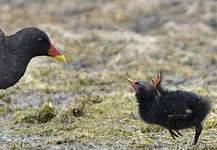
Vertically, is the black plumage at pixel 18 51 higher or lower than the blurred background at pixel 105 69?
higher

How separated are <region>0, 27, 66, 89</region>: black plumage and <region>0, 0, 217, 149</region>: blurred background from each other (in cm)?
94

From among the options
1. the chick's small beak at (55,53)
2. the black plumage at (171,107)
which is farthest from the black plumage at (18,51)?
the black plumage at (171,107)

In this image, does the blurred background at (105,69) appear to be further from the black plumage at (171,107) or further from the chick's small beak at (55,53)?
the chick's small beak at (55,53)

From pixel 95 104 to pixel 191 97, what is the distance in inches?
112

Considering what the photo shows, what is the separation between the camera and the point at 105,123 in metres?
7.50

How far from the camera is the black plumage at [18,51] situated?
651 cm

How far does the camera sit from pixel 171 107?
6055 millimetres

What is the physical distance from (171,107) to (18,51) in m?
2.19

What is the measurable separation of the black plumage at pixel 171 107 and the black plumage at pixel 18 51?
152 cm

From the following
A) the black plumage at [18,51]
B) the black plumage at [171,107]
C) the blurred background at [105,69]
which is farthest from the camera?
the blurred background at [105,69]

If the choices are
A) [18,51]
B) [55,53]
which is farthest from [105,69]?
[18,51]

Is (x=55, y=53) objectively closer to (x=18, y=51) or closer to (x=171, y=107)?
(x=18, y=51)

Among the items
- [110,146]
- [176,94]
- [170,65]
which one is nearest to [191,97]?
[176,94]

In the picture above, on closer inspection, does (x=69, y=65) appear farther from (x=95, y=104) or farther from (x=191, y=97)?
(x=191, y=97)
